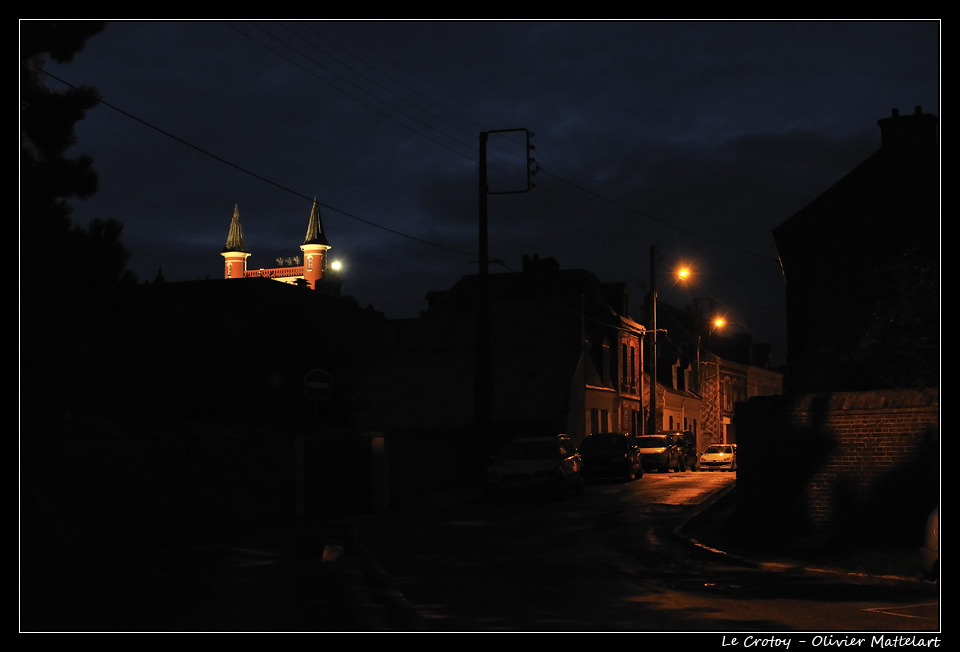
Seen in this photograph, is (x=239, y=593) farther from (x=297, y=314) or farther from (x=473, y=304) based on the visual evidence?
(x=473, y=304)

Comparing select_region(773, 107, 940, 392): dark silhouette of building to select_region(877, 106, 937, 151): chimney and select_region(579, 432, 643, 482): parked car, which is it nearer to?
select_region(877, 106, 937, 151): chimney

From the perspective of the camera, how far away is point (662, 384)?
218ft

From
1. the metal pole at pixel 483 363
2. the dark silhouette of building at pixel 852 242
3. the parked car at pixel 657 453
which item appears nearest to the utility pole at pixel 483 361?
the metal pole at pixel 483 363

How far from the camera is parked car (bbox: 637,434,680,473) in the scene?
4397cm

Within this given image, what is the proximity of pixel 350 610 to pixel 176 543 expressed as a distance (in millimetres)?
8170

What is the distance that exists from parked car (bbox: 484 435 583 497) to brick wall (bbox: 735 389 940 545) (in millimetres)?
9385

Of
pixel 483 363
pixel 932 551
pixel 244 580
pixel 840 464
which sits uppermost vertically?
pixel 483 363

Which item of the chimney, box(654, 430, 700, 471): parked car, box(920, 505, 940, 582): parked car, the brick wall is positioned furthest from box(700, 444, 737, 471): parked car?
box(920, 505, 940, 582): parked car

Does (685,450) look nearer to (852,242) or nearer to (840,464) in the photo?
(852,242)

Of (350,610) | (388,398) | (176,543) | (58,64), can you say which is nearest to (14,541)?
(350,610)

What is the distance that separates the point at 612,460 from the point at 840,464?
18.4 m

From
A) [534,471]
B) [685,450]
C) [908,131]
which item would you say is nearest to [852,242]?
[908,131]

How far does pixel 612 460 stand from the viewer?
1396 inches

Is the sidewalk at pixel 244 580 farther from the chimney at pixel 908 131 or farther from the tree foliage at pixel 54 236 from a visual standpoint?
the chimney at pixel 908 131
